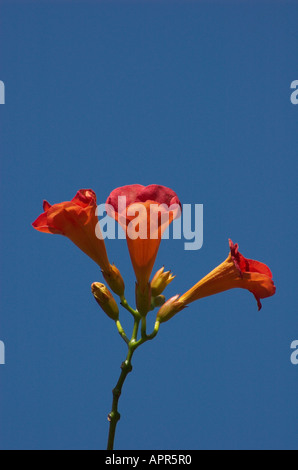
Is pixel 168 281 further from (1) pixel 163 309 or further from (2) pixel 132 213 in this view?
(2) pixel 132 213

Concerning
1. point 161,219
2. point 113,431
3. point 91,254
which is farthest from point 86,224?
point 113,431

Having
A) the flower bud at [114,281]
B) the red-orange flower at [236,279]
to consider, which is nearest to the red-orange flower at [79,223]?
the flower bud at [114,281]

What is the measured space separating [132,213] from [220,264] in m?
0.74

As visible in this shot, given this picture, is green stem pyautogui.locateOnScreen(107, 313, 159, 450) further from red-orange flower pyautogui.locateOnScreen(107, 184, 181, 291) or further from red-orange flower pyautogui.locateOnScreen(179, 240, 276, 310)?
red-orange flower pyautogui.locateOnScreen(179, 240, 276, 310)

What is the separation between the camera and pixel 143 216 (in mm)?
3389

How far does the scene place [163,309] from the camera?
3541mm

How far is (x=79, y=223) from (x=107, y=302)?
1.81ft

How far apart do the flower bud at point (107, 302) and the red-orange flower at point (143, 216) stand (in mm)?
217

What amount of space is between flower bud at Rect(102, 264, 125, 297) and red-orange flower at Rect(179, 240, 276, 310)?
0.42 metres

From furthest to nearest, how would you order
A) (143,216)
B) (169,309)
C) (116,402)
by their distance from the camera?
1. (169,309)
2. (143,216)
3. (116,402)

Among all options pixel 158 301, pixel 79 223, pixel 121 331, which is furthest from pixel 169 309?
pixel 79 223

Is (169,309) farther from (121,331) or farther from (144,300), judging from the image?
(121,331)

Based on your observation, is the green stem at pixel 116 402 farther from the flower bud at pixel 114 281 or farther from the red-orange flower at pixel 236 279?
the red-orange flower at pixel 236 279

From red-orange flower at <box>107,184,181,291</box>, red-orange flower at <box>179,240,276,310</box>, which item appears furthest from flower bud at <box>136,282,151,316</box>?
red-orange flower at <box>179,240,276,310</box>
